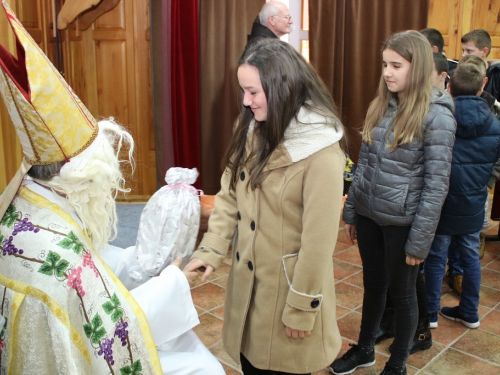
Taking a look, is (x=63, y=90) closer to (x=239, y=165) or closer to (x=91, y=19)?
(x=239, y=165)

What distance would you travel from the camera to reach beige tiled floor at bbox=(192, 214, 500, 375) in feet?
7.94

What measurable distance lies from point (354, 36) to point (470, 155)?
258 cm

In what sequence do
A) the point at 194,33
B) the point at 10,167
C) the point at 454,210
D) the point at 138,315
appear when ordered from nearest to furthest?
the point at 138,315 < the point at 454,210 < the point at 10,167 < the point at 194,33

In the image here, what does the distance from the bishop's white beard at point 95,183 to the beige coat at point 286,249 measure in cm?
37

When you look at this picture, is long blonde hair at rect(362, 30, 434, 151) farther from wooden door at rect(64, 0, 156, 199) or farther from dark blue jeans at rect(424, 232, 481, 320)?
wooden door at rect(64, 0, 156, 199)

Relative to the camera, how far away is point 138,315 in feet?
4.38

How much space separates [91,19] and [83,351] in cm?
376

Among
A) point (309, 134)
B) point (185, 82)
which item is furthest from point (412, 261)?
point (185, 82)

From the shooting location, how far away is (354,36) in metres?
4.74

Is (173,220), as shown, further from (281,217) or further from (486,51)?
(486,51)

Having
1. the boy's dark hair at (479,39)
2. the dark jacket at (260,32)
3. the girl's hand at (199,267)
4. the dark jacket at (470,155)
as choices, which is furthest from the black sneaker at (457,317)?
the dark jacket at (260,32)

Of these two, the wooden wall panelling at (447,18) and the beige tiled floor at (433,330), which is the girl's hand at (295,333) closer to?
the beige tiled floor at (433,330)

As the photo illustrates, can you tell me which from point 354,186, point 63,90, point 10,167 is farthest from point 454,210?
point 10,167

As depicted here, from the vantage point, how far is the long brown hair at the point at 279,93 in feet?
4.76
